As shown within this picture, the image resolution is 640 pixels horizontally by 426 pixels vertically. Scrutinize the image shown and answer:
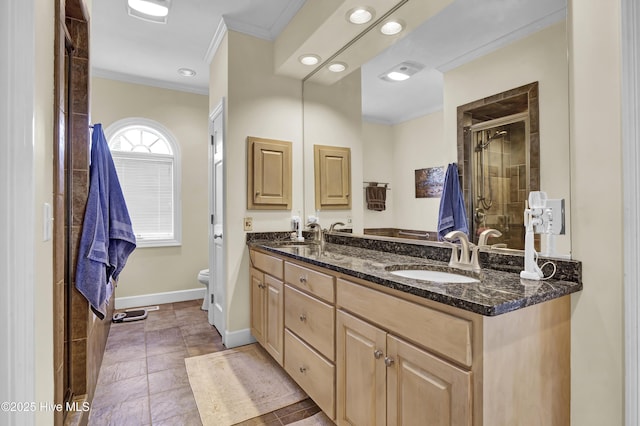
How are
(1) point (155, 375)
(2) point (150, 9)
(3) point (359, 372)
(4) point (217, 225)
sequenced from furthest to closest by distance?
1. (4) point (217, 225)
2. (2) point (150, 9)
3. (1) point (155, 375)
4. (3) point (359, 372)

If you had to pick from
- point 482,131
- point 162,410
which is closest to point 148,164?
point 162,410

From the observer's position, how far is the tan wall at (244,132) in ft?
9.27

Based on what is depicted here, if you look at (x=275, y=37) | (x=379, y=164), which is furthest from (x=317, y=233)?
(x=275, y=37)

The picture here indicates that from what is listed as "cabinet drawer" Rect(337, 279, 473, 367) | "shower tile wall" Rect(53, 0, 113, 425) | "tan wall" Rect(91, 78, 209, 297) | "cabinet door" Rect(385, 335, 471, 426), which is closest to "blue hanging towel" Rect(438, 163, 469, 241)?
"cabinet drawer" Rect(337, 279, 473, 367)

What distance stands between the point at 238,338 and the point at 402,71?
8.20ft

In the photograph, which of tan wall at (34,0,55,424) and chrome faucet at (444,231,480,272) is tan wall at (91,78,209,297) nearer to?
tan wall at (34,0,55,424)

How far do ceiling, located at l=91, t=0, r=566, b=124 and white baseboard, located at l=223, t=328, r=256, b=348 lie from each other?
2.10m

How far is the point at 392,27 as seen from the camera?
2.14 metres

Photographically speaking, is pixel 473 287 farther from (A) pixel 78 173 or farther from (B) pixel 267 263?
(A) pixel 78 173

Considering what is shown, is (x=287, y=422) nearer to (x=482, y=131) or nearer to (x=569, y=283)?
(x=569, y=283)

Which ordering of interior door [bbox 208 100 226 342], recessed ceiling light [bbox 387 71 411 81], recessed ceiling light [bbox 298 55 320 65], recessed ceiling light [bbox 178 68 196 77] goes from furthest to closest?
recessed ceiling light [bbox 178 68 196 77]
interior door [bbox 208 100 226 342]
recessed ceiling light [bbox 298 55 320 65]
recessed ceiling light [bbox 387 71 411 81]

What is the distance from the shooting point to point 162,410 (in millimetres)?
1922

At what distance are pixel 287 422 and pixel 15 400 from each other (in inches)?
52.1

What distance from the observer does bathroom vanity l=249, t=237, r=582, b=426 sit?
97cm
